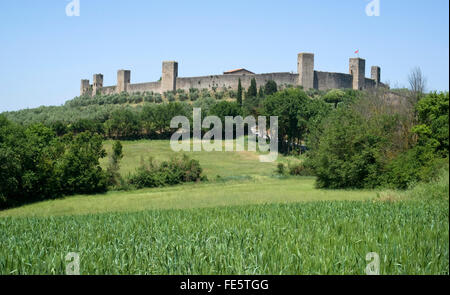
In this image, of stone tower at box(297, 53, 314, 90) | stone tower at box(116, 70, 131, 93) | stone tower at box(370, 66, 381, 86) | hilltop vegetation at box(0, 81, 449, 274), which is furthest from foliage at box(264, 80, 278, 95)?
stone tower at box(116, 70, 131, 93)

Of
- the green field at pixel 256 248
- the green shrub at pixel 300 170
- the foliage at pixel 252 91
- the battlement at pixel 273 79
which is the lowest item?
the green shrub at pixel 300 170

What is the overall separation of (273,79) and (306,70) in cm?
630

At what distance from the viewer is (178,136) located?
2122 inches

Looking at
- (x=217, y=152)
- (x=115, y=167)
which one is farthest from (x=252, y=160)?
(x=115, y=167)

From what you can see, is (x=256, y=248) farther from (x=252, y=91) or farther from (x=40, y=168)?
(x=252, y=91)

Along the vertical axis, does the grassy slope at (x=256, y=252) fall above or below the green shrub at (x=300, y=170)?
above

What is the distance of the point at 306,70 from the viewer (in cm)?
7531

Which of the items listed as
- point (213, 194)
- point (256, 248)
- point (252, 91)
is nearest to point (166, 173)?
point (213, 194)

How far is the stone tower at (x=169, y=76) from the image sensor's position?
81.5 m

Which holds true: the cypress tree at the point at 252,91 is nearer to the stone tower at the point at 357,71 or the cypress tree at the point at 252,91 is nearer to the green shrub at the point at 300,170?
the stone tower at the point at 357,71

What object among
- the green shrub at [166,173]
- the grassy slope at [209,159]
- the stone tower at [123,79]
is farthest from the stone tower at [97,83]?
the green shrub at [166,173]

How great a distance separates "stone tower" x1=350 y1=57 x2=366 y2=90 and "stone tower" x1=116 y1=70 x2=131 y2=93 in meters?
45.5

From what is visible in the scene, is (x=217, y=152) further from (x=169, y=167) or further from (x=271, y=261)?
(x=271, y=261)
